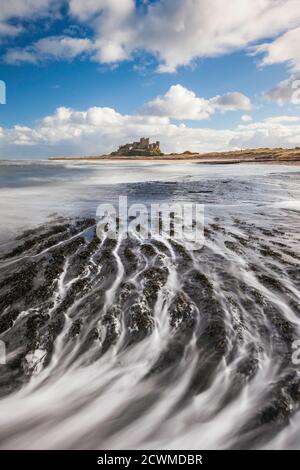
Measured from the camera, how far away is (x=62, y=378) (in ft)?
13.2

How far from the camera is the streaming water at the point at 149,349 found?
11.1 feet

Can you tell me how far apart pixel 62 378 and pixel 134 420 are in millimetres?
1149

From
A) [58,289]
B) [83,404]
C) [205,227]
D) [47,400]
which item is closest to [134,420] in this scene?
[83,404]

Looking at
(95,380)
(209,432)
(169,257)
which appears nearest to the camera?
(209,432)

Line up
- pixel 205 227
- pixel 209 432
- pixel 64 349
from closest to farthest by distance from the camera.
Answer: pixel 209 432, pixel 64 349, pixel 205 227

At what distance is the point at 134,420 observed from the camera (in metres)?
3.49

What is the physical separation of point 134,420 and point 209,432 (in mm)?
851

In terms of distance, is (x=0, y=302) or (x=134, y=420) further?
(x=0, y=302)

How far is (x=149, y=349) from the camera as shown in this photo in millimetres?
4520

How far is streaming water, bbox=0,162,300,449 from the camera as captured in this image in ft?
11.1

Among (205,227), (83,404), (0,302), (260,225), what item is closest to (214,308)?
(83,404)
